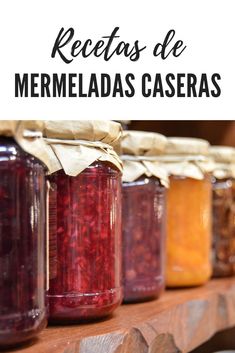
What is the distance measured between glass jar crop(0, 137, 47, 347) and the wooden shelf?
4 cm

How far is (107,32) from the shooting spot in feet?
3.20

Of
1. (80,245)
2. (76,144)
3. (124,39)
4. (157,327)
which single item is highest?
(124,39)

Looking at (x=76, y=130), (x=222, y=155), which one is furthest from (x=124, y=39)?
(x=222, y=155)

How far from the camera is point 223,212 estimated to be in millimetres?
1655

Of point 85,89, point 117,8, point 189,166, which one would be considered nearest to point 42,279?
point 85,89

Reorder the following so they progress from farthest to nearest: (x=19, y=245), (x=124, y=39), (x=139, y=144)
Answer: (x=139, y=144) < (x=124, y=39) < (x=19, y=245)

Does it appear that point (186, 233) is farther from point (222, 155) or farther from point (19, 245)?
point (19, 245)

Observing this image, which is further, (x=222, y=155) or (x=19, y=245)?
(x=222, y=155)

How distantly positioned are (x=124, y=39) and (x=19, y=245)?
0.33m

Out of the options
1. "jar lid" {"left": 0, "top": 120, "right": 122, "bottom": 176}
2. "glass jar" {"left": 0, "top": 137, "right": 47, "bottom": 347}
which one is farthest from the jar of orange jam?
"glass jar" {"left": 0, "top": 137, "right": 47, "bottom": 347}

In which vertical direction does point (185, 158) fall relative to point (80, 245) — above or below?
above

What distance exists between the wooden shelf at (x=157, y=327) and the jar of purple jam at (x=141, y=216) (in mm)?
36

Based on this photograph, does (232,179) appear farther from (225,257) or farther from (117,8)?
(117,8)

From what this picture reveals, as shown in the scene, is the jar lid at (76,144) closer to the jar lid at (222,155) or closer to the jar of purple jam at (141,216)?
the jar of purple jam at (141,216)
